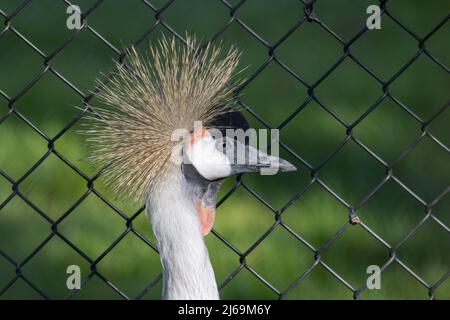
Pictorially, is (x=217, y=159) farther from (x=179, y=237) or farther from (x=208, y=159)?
(x=179, y=237)

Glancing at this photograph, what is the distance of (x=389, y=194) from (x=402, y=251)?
280 millimetres

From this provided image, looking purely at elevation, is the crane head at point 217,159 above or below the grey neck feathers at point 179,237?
above

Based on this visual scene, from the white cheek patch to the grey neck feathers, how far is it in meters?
0.04

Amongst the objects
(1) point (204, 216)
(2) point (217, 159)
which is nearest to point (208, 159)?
(2) point (217, 159)

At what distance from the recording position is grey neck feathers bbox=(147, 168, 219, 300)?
192 cm

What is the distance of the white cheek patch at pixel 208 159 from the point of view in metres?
1.93

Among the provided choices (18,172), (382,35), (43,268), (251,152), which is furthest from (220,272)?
(382,35)

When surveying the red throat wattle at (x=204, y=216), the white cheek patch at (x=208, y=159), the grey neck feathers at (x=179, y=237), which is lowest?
the grey neck feathers at (x=179, y=237)

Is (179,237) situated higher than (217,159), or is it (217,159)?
(217,159)

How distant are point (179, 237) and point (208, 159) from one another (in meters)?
0.17

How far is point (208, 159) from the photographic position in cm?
194

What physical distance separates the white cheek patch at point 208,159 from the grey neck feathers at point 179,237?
4 centimetres

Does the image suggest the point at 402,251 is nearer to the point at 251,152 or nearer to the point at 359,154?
the point at 359,154

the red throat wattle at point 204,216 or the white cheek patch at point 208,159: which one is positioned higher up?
the white cheek patch at point 208,159
